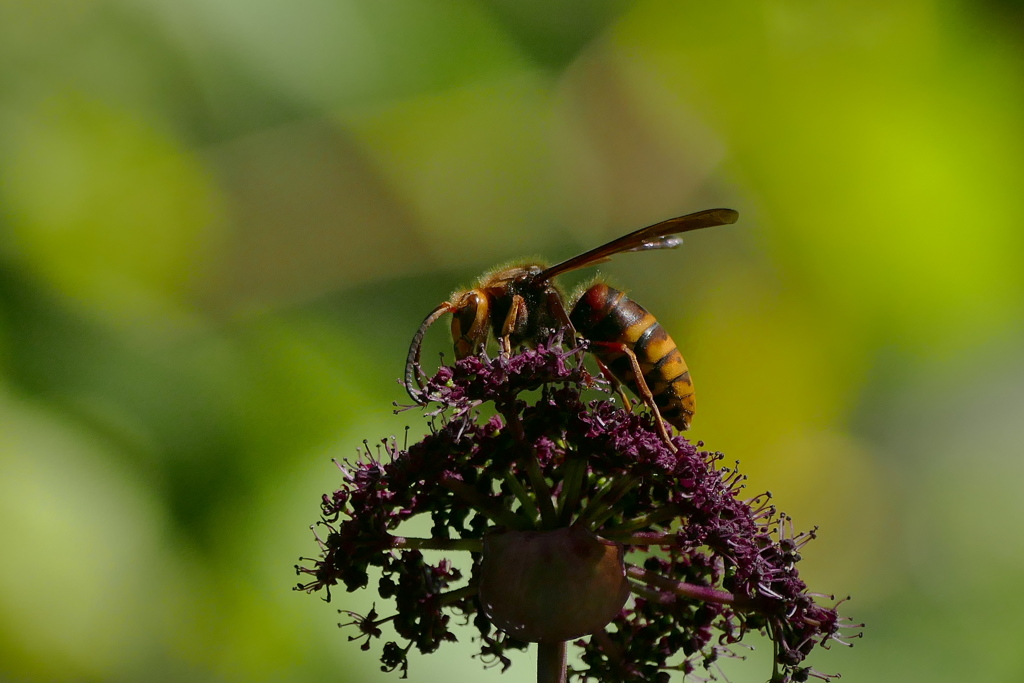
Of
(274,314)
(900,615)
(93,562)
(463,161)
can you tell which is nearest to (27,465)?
(93,562)

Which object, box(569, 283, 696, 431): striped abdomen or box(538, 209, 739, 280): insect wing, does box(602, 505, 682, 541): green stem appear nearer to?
box(569, 283, 696, 431): striped abdomen

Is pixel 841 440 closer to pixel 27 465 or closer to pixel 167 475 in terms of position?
pixel 167 475

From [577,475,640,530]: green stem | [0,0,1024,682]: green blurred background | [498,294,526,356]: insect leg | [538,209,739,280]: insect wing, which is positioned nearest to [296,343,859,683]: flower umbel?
[577,475,640,530]: green stem

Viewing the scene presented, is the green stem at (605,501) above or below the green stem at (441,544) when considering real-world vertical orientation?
above

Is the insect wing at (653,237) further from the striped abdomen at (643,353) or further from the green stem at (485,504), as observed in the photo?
the green stem at (485,504)

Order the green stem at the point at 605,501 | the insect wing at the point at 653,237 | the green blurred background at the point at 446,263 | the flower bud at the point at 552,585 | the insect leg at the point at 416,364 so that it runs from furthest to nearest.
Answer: the green blurred background at the point at 446,263 → the insect wing at the point at 653,237 → the insect leg at the point at 416,364 → the green stem at the point at 605,501 → the flower bud at the point at 552,585

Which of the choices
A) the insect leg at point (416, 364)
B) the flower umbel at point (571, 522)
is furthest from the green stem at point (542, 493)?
the insect leg at point (416, 364)
